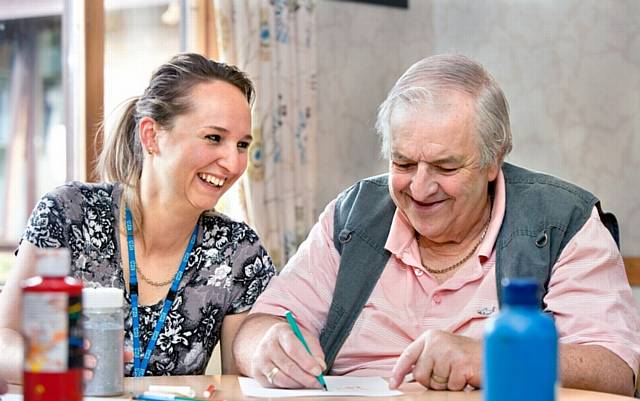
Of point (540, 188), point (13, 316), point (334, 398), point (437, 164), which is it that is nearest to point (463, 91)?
point (437, 164)

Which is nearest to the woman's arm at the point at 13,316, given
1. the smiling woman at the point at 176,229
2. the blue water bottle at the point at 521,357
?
the smiling woman at the point at 176,229

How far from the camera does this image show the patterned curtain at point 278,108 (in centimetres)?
402

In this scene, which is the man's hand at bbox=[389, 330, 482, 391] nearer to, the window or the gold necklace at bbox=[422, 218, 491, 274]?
the gold necklace at bbox=[422, 218, 491, 274]

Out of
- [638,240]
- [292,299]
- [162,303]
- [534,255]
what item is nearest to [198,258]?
[162,303]

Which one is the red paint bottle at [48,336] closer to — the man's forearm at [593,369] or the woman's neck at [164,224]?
the man's forearm at [593,369]

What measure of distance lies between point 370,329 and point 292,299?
19 cm

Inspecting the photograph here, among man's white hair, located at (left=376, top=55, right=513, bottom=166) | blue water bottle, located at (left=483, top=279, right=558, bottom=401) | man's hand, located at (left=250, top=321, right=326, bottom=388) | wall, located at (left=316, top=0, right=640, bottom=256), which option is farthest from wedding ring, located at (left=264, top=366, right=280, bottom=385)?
wall, located at (left=316, top=0, right=640, bottom=256)

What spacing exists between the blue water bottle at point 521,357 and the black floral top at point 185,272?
4.66ft

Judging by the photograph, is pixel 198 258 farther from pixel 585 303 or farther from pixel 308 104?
pixel 308 104

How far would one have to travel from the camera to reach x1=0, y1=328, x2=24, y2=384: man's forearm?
1.80 metres

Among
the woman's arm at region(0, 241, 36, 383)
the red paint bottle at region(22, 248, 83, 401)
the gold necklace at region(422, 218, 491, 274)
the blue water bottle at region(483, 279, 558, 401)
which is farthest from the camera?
the gold necklace at region(422, 218, 491, 274)

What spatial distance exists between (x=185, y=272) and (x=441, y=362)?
839 millimetres

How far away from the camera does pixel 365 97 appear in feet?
15.4

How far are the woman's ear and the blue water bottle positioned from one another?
1.58 meters
